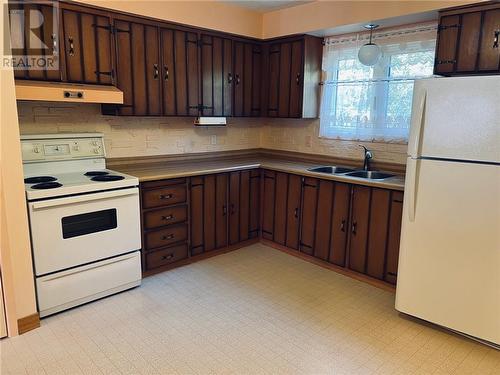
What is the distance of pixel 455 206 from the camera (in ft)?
7.42

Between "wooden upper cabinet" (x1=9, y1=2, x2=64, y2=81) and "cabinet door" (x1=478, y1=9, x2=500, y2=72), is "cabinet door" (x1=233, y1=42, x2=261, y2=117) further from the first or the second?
"cabinet door" (x1=478, y1=9, x2=500, y2=72)

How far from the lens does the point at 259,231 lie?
4.12m

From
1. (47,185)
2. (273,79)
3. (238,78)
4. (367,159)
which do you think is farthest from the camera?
(273,79)

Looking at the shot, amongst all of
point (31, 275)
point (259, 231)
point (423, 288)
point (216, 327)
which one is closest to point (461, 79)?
point (423, 288)

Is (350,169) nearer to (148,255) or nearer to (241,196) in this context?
(241,196)

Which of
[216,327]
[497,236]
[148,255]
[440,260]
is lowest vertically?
[216,327]

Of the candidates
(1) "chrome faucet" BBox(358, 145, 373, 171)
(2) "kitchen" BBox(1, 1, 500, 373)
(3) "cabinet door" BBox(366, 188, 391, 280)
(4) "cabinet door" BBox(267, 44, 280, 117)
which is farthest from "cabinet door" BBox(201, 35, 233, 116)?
(3) "cabinet door" BBox(366, 188, 391, 280)

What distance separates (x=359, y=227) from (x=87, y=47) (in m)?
2.69

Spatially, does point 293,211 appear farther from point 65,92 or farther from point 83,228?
point 65,92

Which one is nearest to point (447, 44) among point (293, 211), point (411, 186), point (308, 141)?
point (411, 186)

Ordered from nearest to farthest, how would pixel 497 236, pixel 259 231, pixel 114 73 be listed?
pixel 497 236 → pixel 114 73 → pixel 259 231

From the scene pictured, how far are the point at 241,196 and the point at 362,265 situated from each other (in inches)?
55.1

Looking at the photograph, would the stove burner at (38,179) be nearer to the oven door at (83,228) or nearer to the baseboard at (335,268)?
the oven door at (83,228)

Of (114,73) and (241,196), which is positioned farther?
(241,196)
